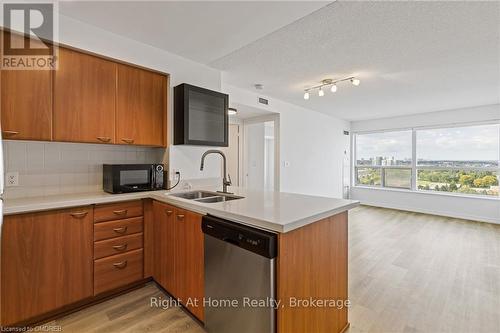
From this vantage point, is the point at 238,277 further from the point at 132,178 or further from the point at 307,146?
the point at 307,146

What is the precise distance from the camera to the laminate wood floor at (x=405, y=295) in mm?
1754

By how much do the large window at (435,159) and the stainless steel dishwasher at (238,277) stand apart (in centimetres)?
611

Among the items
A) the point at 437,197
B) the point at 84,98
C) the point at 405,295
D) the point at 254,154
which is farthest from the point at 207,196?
the point at 437,197

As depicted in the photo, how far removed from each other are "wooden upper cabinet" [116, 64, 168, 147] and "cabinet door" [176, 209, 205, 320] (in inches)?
41.7

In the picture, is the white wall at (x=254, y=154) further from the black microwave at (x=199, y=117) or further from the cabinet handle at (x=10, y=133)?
the cabinet handle at (x=10, y=133)

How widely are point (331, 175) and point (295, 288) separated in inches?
206

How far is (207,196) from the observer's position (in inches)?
91.8

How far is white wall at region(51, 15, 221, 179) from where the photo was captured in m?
2.02

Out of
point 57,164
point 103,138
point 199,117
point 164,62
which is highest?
point 164,62

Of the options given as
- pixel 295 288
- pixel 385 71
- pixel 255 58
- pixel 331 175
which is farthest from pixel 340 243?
pixel 331 175

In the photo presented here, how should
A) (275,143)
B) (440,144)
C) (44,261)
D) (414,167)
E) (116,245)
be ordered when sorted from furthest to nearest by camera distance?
1. (414,167)
2. (440,144)
3. (275,143)
4. (116,245)
5. (44,261)

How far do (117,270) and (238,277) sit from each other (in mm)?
1364

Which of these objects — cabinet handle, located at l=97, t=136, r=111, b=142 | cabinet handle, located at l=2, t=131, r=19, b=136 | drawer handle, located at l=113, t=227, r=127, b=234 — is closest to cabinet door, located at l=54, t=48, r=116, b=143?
cabinet handle, located at l=97, t=136, r=111, b=142

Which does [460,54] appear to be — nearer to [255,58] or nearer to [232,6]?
[255,58]
